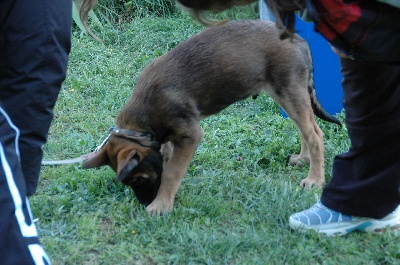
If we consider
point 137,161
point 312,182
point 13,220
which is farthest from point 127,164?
point 13,220

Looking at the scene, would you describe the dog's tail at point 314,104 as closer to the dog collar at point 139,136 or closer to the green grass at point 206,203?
the green grass at point 206,203

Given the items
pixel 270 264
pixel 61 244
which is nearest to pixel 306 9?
pixel 270 264

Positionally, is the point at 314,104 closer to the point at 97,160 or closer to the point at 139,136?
the point at 139,136

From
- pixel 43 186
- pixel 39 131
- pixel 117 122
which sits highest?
pixel 39 131

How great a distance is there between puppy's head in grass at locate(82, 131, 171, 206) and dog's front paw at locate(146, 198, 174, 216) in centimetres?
11

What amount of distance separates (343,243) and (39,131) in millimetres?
1820

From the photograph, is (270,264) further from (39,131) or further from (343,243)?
(39,131)

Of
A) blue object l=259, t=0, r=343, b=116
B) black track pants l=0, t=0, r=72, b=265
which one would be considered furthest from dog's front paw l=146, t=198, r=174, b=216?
blue object l=259, t=0, r=343, b=116

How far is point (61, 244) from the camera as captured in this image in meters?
3.81

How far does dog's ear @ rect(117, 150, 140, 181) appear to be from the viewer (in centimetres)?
419

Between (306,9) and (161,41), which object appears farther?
(161,41)

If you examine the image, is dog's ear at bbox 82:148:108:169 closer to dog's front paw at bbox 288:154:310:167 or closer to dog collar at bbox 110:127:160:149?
dog collar at bbox 110:127:160:149

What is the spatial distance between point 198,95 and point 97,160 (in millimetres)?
858

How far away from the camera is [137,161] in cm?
441
